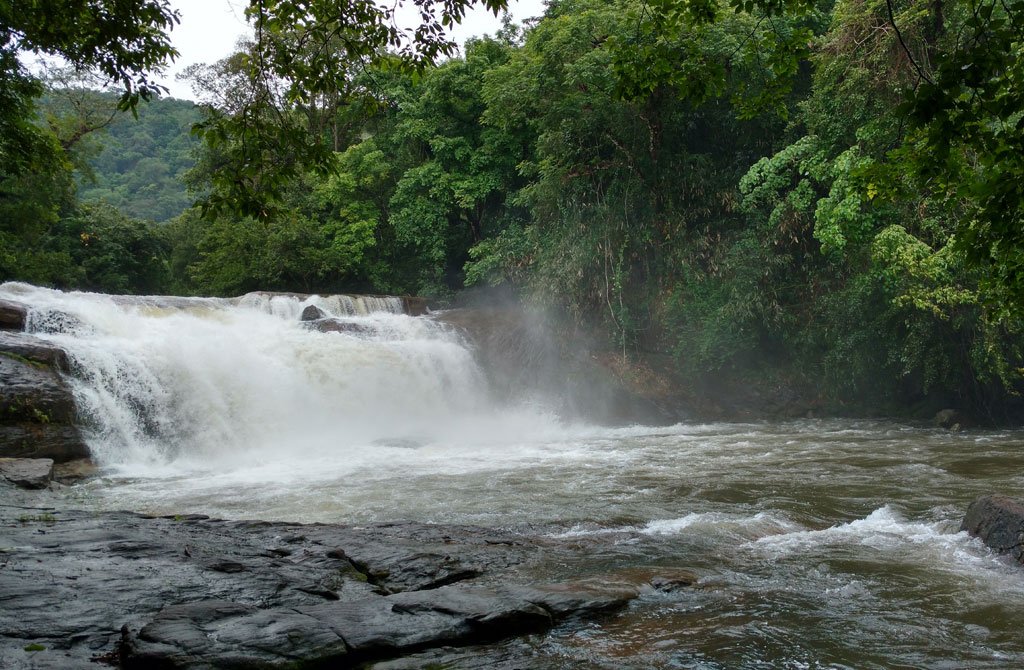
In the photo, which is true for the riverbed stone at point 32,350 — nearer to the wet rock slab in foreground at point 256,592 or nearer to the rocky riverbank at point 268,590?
the rocky riverbank at point 268,590

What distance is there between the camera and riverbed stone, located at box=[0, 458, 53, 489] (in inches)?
369

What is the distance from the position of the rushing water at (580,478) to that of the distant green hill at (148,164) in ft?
95.2

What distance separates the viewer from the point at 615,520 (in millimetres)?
7734

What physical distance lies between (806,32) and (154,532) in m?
5.85

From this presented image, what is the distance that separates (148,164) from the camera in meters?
45.8

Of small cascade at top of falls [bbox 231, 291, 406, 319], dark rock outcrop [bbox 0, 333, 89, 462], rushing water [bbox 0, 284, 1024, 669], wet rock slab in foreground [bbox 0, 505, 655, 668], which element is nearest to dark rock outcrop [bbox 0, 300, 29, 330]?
rushing water [bbox 0, 284, 1024, 669]

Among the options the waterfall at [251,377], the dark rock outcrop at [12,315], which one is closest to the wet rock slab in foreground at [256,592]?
the waterfall at [251,377]

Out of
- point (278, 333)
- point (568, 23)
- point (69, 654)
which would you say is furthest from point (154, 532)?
point (568, 23)

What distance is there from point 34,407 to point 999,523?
11726 millimetres

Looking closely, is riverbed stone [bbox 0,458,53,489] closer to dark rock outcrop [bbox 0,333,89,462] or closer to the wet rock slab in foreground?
dark rock outcrop [bbox 0,333,89,462]

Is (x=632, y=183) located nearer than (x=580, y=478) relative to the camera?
No

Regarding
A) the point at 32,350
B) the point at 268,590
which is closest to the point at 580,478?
the point at 268,590

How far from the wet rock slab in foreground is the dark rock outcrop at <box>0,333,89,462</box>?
4706 millimetres

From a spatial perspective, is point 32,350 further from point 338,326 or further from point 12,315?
point 338,326
